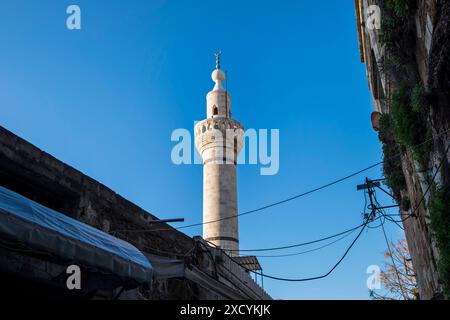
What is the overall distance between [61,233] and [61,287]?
5.44 feet

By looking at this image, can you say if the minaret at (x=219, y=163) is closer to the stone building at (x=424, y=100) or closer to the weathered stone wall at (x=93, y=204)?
the weathered stone wall at (x=93, y=204)

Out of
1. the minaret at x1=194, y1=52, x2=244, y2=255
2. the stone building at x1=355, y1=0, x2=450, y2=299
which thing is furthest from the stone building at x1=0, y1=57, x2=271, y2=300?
the minaret at x1=194, y1=52, x2=244, y2=255

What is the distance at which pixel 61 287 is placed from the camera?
7172 millimetres

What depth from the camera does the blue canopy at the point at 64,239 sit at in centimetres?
537

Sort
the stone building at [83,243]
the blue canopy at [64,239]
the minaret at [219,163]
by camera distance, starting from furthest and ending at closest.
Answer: the minaret at [219,163] → the stone building at [83,243] → the blue canopy at [64,239]

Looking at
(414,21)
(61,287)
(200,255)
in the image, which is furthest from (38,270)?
(414,21)

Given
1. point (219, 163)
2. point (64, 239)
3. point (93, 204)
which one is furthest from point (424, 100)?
point (219, 163)

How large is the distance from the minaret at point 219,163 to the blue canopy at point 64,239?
57.5 feet

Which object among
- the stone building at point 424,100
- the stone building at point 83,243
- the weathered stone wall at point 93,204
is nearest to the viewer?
the stone building at point 83,243

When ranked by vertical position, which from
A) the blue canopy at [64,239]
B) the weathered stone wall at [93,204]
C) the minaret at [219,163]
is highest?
the minaret at [219,163]

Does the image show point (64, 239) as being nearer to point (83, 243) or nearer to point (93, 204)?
point (83, 243)

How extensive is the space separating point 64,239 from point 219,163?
22.0 m

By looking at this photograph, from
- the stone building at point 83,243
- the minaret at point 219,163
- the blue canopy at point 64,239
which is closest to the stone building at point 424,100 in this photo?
the stone building at point 83,243
